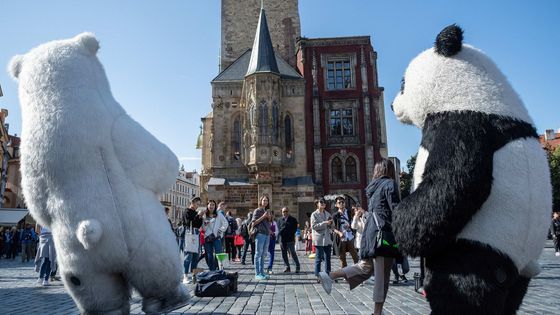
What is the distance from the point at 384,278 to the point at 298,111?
24.5m

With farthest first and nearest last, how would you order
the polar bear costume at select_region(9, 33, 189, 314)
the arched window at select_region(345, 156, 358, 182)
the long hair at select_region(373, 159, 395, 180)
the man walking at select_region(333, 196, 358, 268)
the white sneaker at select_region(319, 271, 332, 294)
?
the arched window at select_region(345, 156, 358, 182)
the man walking at select_region(333, 196, 358, 268)
the long hair at select_region(373, 159, 395, 180)
the white sneaker at select_region(319, 271, 332, 294)
the polar bear costume at select_region(9, 33, 189, 314)

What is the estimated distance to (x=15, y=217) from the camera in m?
26.1

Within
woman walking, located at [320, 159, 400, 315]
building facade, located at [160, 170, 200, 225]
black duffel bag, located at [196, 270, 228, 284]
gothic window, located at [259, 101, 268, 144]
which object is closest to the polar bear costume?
woman walking, located at [320, 159, 400, 315]

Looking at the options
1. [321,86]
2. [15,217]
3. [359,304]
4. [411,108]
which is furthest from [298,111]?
[411,108]

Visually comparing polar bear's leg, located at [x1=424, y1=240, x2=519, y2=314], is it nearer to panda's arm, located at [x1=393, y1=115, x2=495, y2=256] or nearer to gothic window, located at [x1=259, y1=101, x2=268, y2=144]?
panda's arm, located at [x1=393, y1=115, x2=495, y2=256]

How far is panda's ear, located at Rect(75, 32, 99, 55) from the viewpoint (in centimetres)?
279

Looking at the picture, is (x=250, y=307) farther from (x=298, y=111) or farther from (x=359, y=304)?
(x=298, y=111)

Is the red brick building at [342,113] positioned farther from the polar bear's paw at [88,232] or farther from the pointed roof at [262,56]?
the polar bear's paw at [88,232]

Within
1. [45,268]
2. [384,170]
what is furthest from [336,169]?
[384,170]

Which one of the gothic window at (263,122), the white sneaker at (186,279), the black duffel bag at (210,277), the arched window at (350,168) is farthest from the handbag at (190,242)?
the arched window at (350,168)

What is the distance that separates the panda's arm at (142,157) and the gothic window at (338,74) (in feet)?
91.0

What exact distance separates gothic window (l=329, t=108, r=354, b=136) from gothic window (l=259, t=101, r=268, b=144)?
17.8 feet

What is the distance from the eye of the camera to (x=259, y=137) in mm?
25797

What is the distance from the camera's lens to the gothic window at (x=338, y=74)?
97.2 ft
